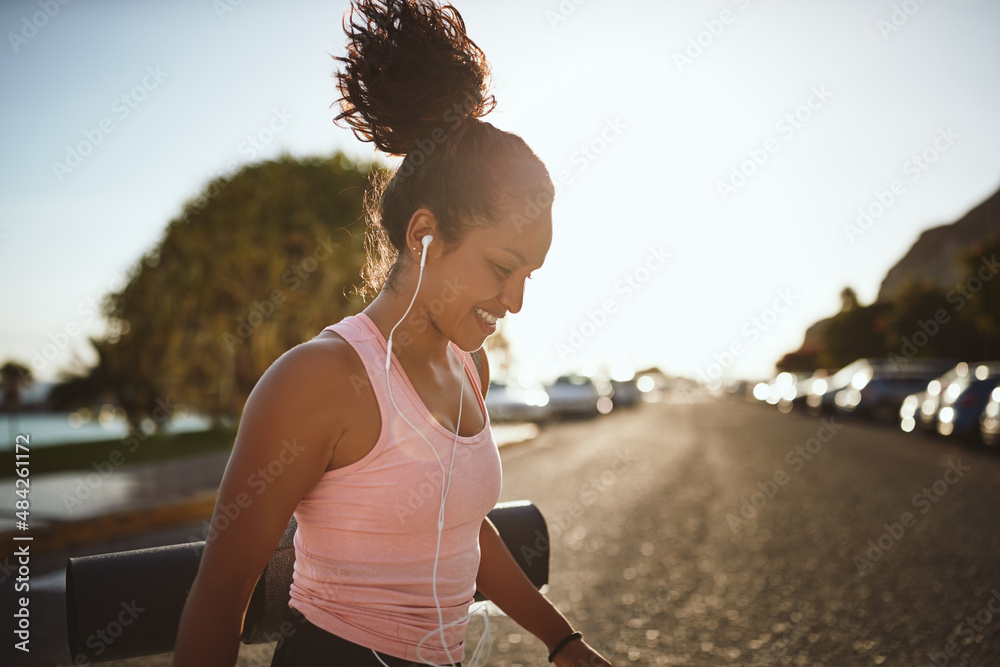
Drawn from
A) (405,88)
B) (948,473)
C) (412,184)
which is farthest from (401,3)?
(948,473)

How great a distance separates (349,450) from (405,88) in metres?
0.80

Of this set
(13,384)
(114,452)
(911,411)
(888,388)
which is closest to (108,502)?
(114,452)

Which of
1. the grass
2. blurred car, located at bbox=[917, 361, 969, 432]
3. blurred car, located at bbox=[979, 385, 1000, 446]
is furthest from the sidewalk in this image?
blurred car, located at bbox=[917, 361, 969, 432]

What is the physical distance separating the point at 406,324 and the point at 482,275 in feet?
0.61

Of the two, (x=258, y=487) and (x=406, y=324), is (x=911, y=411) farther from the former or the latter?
(x=258, y=487)

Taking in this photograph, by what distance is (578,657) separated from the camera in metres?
1.80

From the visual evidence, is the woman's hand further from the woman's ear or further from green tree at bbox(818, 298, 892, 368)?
green tree at bbox(818, 298, 892, 368)

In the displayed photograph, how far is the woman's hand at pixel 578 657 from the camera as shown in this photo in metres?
1.80

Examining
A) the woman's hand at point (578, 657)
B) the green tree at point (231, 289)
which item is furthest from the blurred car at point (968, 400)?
the woman's hand at point (578, 657)

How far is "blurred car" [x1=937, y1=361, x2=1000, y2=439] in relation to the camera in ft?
47.8

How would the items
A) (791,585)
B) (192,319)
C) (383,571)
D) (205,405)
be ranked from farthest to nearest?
1. (205,405)
2. (192,319)
3. (791,585)
4. (383,571)

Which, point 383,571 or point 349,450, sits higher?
point 349,450

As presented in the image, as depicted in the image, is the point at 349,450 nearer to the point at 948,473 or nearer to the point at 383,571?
the point at 383,571

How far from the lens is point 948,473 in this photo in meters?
11.4
